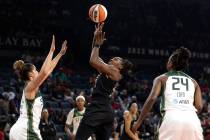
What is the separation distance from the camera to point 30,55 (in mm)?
20484

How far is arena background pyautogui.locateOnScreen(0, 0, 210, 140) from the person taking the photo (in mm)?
18391

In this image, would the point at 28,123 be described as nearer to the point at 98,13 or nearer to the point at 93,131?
the point at 93,131

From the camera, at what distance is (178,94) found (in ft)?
17.0

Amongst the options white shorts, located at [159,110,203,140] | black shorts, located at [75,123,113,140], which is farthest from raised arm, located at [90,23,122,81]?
white shorts, located at [159,110,203,140]

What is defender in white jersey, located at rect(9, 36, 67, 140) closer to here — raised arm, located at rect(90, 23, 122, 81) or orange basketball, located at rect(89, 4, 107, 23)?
raised arm, located at rect(90, 23, 122, 81)

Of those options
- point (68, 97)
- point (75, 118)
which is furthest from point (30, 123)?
point (68, 97)

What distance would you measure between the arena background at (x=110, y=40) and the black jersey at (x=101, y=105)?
29.5ft

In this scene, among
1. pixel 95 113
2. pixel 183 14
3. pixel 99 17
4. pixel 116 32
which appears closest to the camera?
pixel 95 113

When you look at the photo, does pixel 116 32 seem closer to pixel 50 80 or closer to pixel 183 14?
pixel 183 14

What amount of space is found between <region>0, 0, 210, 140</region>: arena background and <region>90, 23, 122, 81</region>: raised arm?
912cm

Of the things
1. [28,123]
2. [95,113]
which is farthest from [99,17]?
[28,123]

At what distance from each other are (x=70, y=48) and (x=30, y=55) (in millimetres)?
2042

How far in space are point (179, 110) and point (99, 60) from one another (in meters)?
1.87

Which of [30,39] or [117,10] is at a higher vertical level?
[117,10]
